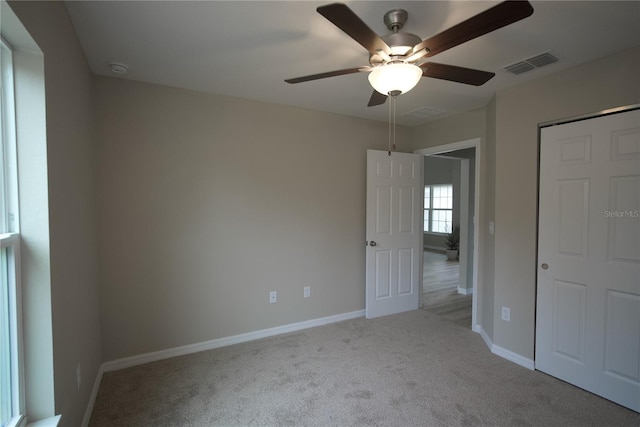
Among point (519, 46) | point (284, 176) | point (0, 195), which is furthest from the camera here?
point (284, 176)

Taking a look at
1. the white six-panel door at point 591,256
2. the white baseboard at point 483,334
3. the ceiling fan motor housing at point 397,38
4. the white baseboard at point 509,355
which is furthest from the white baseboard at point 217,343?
the ceiling fan motor housing at point 397,38

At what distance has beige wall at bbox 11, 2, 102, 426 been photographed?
4.76ft

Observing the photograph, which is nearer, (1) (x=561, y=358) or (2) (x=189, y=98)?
(1) (x=561, y=358)

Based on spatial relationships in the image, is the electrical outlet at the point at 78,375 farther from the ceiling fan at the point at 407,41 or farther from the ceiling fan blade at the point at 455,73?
the ceiling fan blade at the point at 455,73

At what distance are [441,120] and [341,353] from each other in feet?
9.53

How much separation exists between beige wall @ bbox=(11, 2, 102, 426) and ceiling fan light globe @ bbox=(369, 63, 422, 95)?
4.88 ft

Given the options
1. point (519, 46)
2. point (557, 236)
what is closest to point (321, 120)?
point (519, 46)

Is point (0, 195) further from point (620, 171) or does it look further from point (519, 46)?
point (620, 171)

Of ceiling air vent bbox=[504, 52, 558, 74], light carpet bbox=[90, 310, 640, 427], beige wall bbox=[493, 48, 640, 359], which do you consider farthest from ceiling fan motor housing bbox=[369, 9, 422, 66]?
light carpet bbox=[90, 310, 640, 427]

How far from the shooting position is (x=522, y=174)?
2.74 meters

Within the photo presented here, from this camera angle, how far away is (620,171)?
217 cm

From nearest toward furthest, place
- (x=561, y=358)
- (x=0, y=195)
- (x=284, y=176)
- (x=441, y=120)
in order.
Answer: (x=0, y=195), (x=561, y=358), (x=284, y=176), (x=441, y=120)

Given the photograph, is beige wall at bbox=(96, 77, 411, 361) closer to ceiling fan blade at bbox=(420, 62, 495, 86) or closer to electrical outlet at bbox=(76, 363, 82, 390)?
electrical outlet at bbox=(76, 363, 82, 390)

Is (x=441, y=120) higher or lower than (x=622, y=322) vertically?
higher
